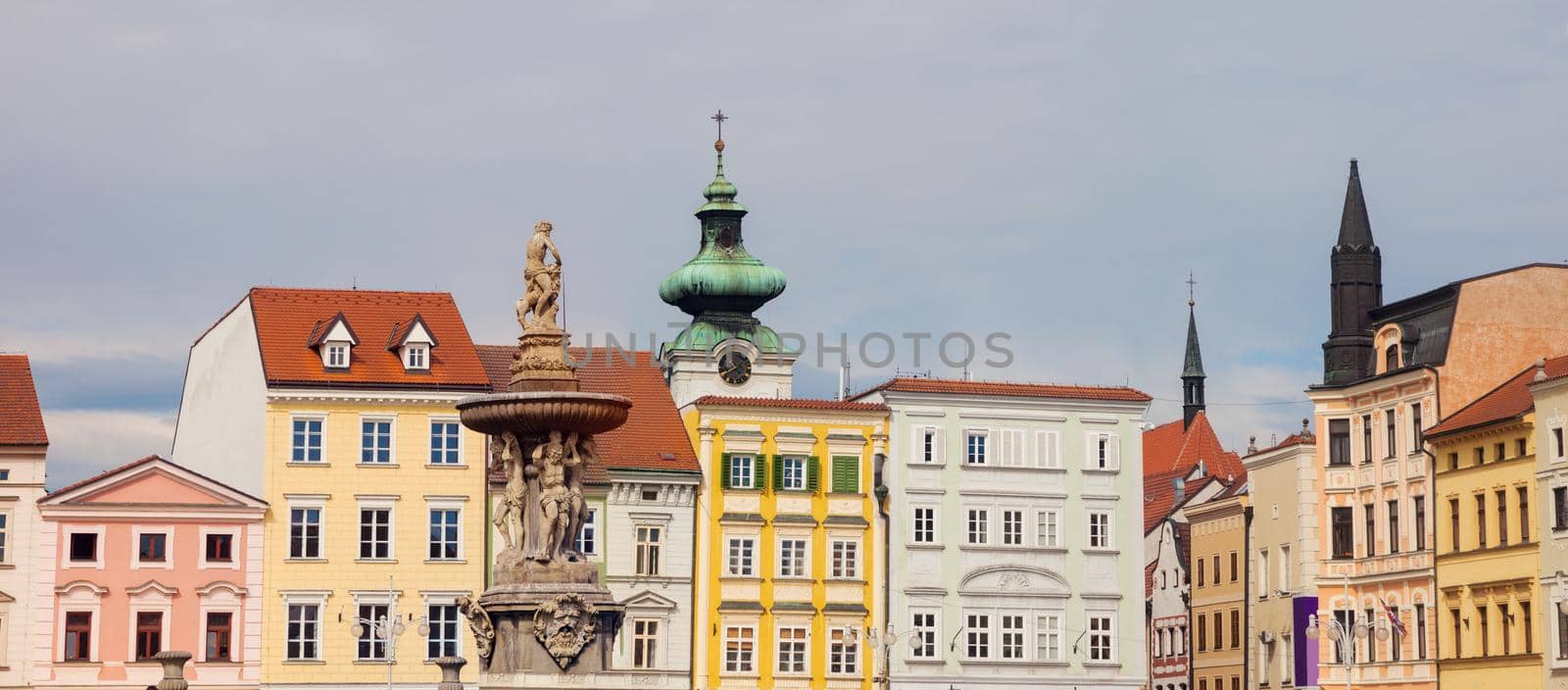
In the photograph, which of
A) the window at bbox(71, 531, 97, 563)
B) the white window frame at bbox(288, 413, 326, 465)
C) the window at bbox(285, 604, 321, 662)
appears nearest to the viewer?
the window at bbox(71, 531, 97, 563)

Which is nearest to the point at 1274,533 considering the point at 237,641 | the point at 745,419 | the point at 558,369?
the point at 745,419

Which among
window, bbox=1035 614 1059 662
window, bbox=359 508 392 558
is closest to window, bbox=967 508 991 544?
window, bbox=1035 614 1059 662

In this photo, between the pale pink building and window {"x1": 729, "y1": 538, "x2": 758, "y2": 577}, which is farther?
window {"x1": 729, "y1": 538, "x2": 758, "y2": 577}

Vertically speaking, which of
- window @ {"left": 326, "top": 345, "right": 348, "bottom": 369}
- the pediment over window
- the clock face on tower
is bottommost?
the pediment over window

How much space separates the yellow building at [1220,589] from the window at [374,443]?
94.3 feet

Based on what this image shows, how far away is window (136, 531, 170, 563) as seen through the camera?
79438mm

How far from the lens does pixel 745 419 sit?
288 ft

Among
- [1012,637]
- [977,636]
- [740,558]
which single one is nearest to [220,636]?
[740,558]

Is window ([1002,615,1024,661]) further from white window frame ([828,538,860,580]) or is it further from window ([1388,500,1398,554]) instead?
window ([1388,500,1398,554])

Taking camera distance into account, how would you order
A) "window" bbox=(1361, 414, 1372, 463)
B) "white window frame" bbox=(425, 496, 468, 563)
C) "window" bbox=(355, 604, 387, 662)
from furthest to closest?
"white window frame" bbox=(425, 496, 468, 563) < "window" bbox=(1361, 414, 1372, 463) < "window" bbox=(355, 604, 387, 662)

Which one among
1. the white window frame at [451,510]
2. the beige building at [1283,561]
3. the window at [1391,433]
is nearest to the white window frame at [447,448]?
the white window frame at [451,510]

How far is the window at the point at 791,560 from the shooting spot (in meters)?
87.2

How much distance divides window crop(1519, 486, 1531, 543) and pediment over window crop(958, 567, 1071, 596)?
19.4 m

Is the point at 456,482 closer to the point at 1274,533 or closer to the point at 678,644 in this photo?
the point at 678,644
